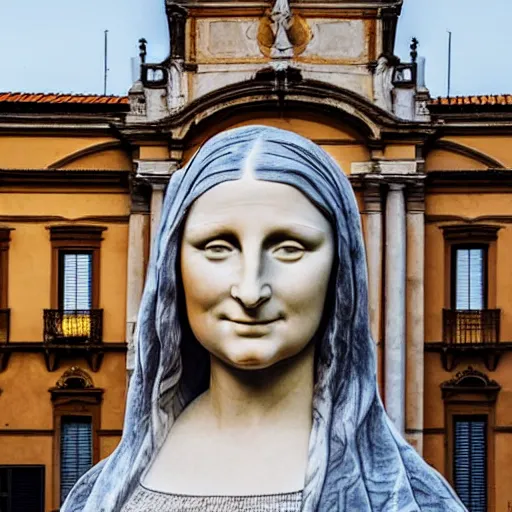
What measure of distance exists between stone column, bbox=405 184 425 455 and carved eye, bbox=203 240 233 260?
2081 cm

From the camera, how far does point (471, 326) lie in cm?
2422

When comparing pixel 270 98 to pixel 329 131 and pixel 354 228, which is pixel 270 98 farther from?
pixel 354 228

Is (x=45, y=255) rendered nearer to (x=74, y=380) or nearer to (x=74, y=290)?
(x=74, y=290)

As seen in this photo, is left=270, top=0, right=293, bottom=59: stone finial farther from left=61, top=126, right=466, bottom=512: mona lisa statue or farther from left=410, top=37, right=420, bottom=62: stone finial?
left=61, top=126, right=466, bottom=512: mona lisa statue

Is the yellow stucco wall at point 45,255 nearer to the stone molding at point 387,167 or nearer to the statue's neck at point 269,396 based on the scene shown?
the stone molding at point 387,167

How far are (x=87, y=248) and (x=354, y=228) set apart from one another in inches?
857

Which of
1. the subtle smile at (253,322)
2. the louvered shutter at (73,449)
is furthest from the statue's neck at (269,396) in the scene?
the louvered shutter at (73,449)

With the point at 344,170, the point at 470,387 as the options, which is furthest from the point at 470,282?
the point at 344,170

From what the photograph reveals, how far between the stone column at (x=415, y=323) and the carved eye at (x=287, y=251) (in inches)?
819

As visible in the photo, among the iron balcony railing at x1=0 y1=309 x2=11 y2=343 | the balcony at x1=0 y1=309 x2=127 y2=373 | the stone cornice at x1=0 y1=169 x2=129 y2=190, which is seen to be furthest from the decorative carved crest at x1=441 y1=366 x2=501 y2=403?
the iron balcony railing at x1=0 y1=309 x2=11 y2=343

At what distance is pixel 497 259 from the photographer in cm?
2422

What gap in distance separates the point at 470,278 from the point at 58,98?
6.81 meters

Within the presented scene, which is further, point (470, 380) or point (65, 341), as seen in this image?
point (65, 341)

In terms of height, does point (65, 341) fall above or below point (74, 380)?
above
